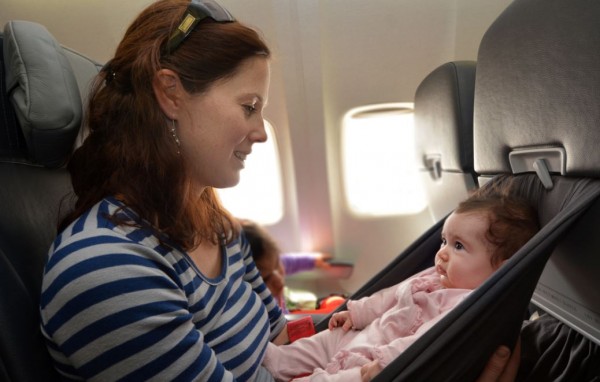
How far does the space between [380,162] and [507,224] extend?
2230 millimetres

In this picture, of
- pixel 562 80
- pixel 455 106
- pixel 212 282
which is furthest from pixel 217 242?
pixel 455 106

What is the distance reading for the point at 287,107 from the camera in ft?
9.73

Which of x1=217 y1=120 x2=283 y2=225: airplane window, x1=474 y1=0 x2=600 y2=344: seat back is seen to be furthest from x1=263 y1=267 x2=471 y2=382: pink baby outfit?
x1=217 y1=120 x2=283 y2=225: airplane window

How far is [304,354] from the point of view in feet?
4.38

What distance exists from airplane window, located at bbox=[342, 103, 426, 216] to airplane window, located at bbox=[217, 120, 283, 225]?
0.52 m

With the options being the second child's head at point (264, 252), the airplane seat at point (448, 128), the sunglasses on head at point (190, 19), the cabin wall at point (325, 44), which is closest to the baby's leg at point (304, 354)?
the sunglasses on head at point (190, 19)

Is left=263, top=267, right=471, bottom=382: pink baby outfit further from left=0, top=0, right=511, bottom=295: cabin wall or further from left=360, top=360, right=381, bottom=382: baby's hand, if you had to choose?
left=0, top=0, right=511, bottom=295: cabin wall

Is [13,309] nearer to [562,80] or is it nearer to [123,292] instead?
[123,292]

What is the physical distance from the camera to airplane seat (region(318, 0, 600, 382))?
3.00 feet

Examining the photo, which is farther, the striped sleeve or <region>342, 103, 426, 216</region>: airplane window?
<region>342, 103, 426, 216</region>: airplane window

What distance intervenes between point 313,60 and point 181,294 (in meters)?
2.15

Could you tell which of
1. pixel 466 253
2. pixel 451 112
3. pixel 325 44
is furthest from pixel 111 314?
pixel 325 44

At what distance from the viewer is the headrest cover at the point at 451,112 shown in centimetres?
189

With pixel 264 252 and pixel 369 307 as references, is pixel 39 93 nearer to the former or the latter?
pixel 369 307
